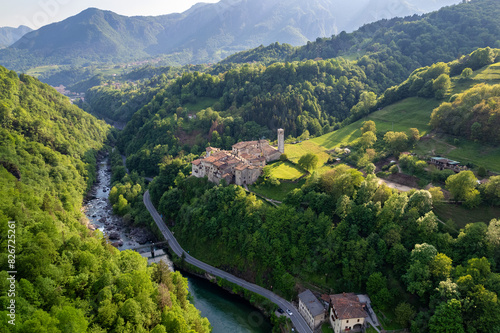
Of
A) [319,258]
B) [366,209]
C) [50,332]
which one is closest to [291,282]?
[319,258]

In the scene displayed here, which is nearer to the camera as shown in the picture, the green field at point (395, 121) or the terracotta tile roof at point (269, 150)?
the terracotta tile roof at point (269, 150)

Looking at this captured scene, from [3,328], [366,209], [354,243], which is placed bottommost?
[354,243]

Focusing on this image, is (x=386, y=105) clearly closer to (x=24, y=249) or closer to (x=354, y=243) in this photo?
(x=354, y=243)

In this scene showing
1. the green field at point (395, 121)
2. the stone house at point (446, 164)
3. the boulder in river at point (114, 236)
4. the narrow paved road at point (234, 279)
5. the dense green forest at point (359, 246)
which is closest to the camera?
the dense green forest at point (359, 246)

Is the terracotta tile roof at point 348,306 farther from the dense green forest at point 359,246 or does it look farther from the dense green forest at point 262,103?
the dense green forest at point 262,103

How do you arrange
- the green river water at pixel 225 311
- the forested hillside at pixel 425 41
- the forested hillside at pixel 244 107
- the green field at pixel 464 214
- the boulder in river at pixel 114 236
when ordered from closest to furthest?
the green field at pixel 464 214, the green river water at pixel 225 311, the boulder in river at pixel 114 236, the forested hillside at pixel 244 107, the forested hillside at pixel 425 41

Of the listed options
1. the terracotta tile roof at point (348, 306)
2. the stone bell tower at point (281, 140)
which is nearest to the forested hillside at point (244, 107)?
the stone bell tower at point (281, 140)

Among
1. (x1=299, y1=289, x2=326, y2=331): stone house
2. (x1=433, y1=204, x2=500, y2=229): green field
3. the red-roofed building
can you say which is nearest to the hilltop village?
(x1=299, y1=289, x2=326, y2=331): stone house
